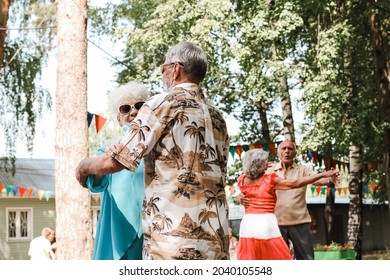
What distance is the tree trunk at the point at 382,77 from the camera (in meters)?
16.2

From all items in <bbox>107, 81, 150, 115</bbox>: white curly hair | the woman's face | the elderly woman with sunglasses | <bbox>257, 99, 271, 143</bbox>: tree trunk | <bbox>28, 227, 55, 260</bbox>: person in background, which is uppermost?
<bbox>257, 99, 271, 143</bbox>: tree trunk

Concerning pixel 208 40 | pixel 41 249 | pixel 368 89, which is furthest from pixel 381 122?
pixel 41 249

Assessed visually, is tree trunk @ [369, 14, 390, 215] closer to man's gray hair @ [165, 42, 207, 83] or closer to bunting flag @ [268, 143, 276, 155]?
bunting flag @ [268, 143, 276, 155]

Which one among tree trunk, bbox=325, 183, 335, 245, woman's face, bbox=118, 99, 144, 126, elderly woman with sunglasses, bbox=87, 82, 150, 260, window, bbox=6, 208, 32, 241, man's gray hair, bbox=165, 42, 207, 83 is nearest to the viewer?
man's gray hair, bbox=165, 42, 207, 83

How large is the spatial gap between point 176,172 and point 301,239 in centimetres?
417

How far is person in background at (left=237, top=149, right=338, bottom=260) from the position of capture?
6.34 metres

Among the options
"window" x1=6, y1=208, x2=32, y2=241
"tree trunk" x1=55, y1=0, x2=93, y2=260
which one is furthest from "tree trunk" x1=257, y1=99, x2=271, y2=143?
"window" x1=6, y1=208, x2=32, y2=241

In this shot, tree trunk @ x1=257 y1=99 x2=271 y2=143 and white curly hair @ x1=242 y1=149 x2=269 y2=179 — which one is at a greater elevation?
tree trunk @ x1=257 y1=99 x2=271 y2=143

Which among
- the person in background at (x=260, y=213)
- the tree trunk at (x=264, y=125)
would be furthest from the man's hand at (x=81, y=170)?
the tree trunk at (x=264, y=125)

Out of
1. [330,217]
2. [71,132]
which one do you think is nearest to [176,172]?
[71,132]

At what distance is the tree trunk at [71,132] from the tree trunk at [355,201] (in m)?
11.8

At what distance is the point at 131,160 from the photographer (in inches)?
124

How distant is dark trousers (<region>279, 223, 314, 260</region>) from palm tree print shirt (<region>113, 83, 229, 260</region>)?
3.87m

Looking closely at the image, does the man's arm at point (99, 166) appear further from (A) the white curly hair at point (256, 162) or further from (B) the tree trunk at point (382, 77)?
(B) the tree trunk at point (382, 77)
